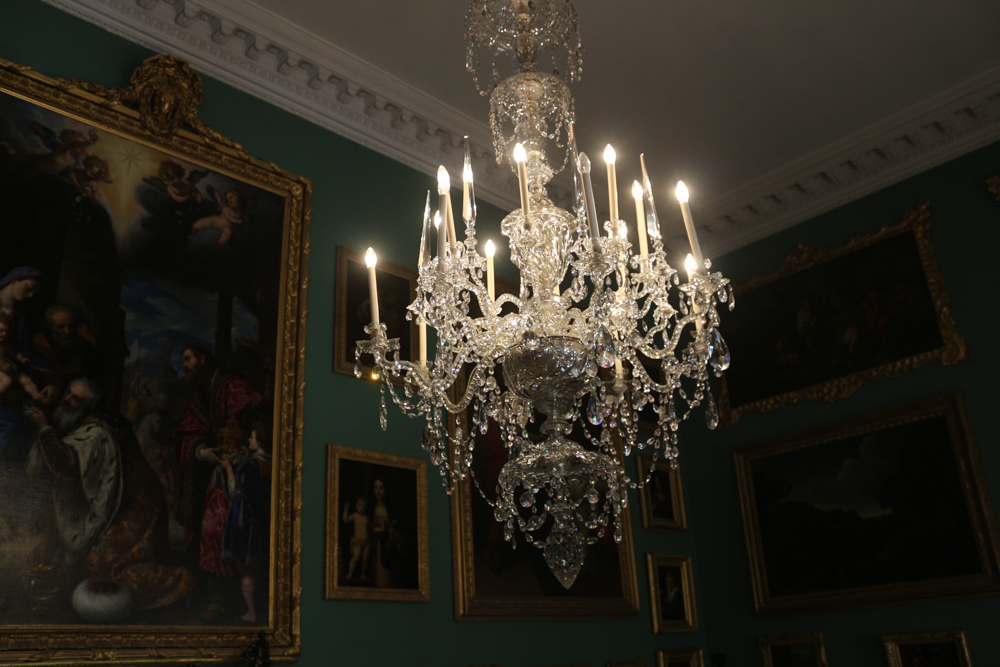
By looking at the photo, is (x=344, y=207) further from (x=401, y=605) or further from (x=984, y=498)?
(x=984, y=498)

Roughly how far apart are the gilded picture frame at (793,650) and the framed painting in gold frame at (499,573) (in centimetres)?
125

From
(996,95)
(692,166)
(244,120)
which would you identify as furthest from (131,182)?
(996,95)

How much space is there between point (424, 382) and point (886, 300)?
4739 mm

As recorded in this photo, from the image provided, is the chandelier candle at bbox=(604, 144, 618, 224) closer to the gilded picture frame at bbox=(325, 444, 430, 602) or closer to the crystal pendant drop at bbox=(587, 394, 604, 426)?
the crystal pendant drop at bbox=(587, 394, 604, 426)

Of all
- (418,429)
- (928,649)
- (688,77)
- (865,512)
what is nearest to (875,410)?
(865,512)

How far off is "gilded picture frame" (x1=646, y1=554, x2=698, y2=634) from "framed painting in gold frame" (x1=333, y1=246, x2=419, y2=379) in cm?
294

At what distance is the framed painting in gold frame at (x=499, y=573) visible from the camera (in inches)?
219

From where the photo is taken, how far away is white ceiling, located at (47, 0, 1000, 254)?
550 centimetres

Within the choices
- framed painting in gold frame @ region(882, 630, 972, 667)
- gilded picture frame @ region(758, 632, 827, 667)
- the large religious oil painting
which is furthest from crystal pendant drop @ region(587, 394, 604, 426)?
gilded picture frame @ region(758, 632, 827, 667)

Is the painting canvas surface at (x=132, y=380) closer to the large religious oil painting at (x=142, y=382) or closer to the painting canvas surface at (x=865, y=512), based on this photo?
the large religious oil painting at (x=142, y=382)

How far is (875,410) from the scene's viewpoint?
6.64 meters

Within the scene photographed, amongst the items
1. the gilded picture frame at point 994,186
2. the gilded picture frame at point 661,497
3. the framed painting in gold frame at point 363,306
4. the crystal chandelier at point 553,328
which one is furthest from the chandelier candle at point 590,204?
the gilded picture frame at point 994,186

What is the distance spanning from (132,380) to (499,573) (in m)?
2.78

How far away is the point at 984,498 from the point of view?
5867mm
